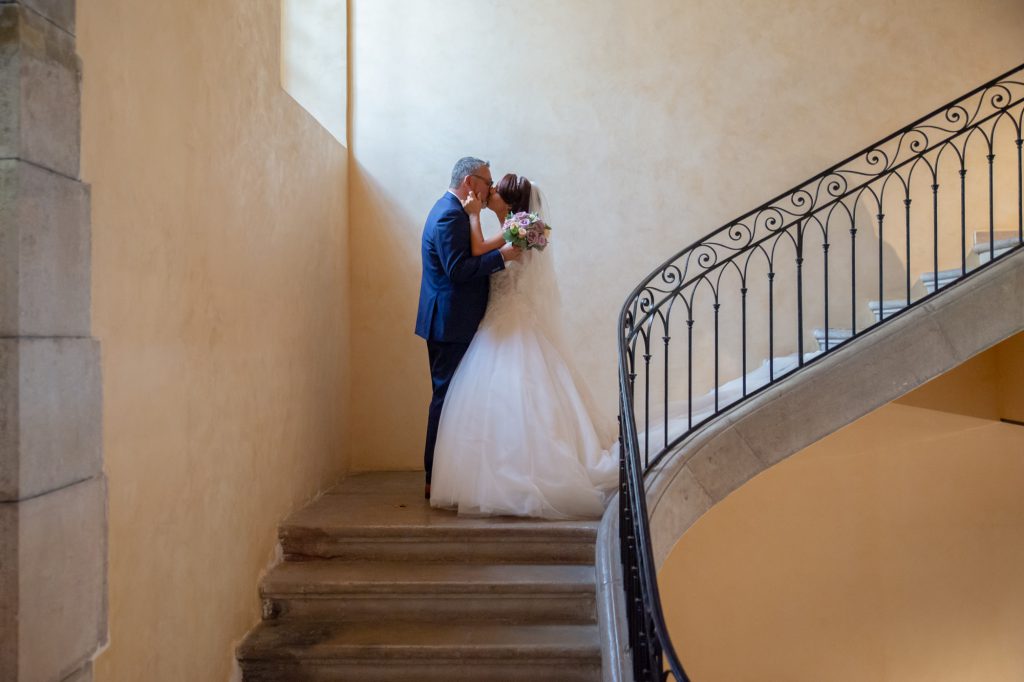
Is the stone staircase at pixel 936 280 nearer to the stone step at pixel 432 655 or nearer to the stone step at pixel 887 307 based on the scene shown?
the stone step at pixel 887 307

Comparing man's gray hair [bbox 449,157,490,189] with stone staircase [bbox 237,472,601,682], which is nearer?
stone staircase [bbox 237,472,601,682]

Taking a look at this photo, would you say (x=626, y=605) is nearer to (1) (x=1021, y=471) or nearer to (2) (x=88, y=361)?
(2) (x=88, y=361)

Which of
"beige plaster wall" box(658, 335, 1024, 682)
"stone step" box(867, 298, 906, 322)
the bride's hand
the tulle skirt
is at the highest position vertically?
the bride's hand

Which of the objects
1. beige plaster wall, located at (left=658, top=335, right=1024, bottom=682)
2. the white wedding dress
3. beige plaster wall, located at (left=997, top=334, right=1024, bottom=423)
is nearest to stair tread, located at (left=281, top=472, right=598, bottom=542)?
the white wedding dress

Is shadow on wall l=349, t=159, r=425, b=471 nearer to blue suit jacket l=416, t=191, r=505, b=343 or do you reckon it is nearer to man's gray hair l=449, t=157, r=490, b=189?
blue suit jacket l=416, t=191, r=505, b=343

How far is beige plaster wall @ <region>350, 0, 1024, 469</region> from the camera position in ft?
17.5

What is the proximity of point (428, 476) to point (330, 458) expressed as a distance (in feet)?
2.55

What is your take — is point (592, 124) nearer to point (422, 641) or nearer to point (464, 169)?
point (464, 169)

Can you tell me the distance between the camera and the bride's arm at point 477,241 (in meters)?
4.04

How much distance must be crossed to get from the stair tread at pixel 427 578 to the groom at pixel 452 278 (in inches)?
33.8

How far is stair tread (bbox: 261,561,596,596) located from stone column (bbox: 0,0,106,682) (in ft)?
3.94

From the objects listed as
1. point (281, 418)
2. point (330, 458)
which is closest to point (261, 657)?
point (281, 418)

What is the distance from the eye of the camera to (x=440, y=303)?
4.11 m

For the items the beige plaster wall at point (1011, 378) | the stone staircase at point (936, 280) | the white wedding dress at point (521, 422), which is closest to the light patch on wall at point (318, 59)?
the white wedding dress at point (521, 422)
